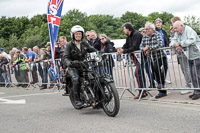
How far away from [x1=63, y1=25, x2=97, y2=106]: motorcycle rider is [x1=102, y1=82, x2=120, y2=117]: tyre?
0.74 m

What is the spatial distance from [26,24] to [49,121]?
8097cm

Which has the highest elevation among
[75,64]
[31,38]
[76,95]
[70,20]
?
[70,20]

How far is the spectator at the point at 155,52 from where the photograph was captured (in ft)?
23.8

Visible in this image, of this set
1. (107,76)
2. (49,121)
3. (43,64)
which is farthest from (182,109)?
(43,64)

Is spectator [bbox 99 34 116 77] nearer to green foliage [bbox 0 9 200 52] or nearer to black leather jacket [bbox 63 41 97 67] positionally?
black leather jacket [bbox 63 41 97 67]

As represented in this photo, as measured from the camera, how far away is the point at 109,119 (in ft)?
17.8

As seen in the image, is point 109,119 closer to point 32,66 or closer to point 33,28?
point 32,66

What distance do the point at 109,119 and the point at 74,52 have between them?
6.02ft

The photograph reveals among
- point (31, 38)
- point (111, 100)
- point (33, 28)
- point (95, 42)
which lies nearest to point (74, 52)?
point (111, 100)

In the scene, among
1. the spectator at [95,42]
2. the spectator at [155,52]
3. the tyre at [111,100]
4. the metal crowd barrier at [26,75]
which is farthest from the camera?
the metal crowd barrier at [26,75]

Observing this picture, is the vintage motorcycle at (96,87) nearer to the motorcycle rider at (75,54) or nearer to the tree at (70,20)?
the motorcycle rider at (75,54)

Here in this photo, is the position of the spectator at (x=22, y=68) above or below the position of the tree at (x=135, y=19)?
below

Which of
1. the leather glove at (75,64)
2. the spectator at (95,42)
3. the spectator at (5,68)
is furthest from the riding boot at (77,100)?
the spectator at (5,68)

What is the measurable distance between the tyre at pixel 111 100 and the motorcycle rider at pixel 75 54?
74 cm
